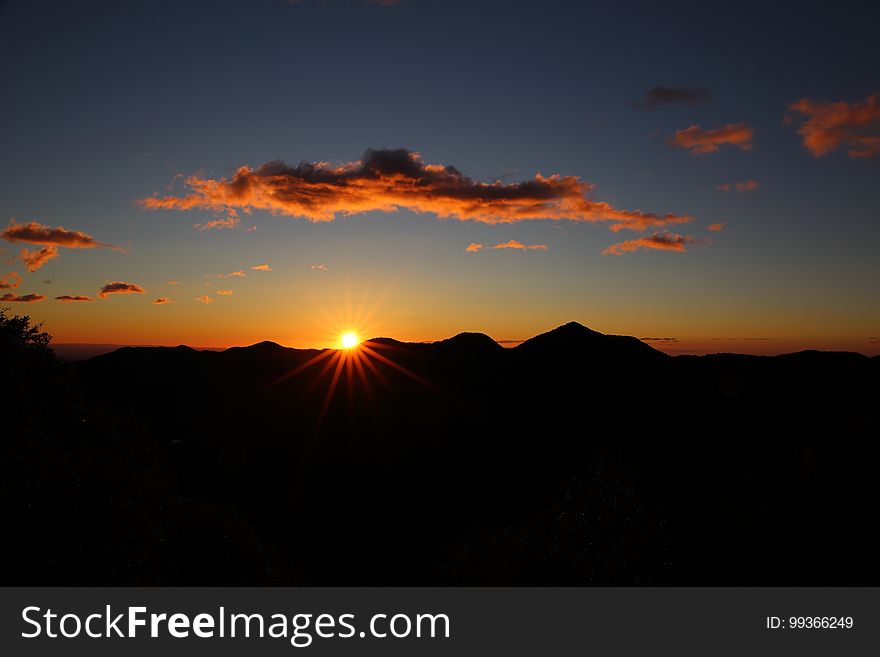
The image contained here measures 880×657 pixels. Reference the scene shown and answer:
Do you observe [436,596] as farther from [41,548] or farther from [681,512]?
[681,512]

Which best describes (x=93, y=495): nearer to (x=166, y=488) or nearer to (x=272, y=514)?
(x=166, y=488)

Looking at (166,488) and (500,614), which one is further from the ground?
(166,488)

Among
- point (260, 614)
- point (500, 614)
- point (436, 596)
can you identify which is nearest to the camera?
point (260, 614)

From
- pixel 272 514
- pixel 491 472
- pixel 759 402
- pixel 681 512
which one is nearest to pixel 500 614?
pixel 681 512

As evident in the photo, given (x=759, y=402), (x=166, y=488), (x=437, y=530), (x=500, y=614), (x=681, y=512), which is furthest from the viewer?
(x=759, y=402)

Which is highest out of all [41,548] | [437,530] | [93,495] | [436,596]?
[93,495]

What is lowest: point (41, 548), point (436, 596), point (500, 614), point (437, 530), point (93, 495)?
point (437, 530)

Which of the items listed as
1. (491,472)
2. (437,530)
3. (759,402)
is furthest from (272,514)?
(759,402)

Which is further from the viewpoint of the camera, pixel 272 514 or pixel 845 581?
pixel 272 514

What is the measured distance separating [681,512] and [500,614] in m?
23.0

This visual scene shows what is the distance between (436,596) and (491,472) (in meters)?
174

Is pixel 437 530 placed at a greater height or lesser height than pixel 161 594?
lesser

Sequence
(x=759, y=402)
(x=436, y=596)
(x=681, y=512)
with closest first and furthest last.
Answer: (x=436, y=596)
(x=681, y=512)
(x=759, y=402)

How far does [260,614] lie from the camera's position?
81.8 ft
